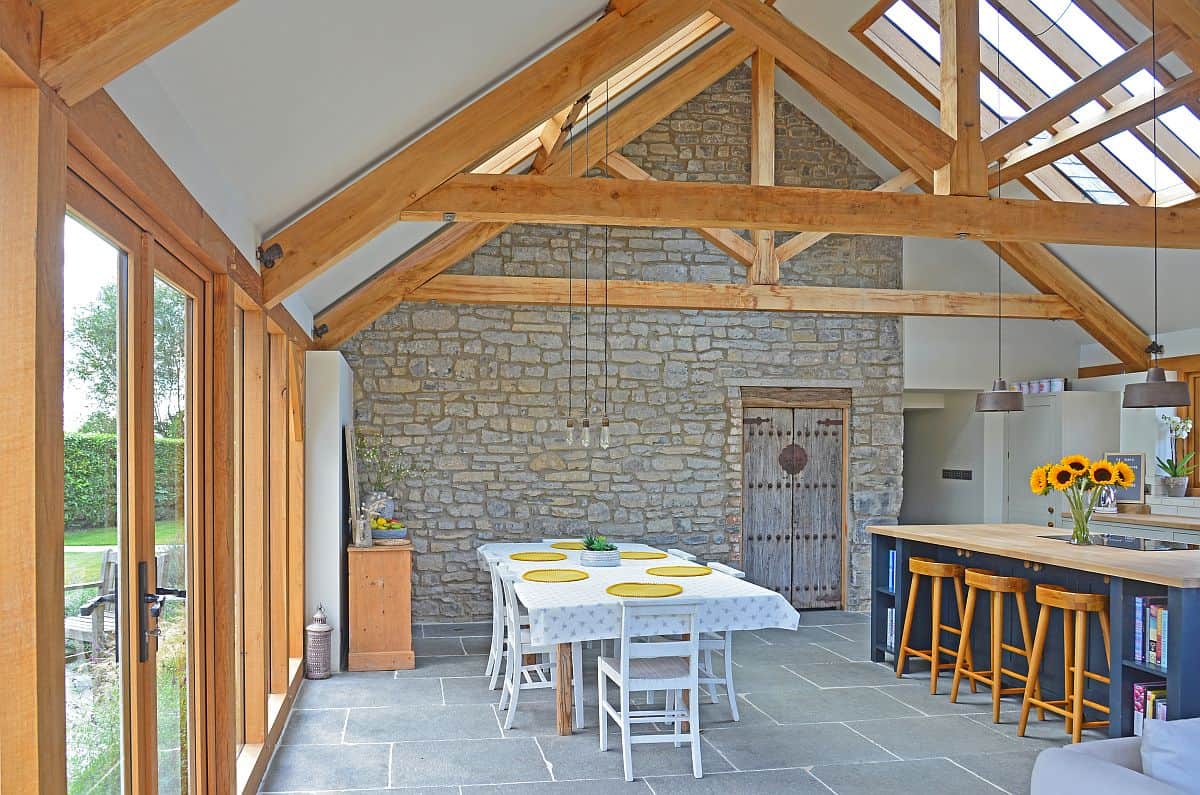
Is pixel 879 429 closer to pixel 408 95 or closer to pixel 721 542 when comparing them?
pixel 721 542

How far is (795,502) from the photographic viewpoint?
9055mm

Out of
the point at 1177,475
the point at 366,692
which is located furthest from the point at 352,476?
the point at 1177,475

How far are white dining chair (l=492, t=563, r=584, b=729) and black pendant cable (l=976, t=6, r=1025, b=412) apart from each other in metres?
3.21

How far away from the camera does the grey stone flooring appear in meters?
4.47

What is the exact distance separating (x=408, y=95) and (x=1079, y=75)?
5.17 m

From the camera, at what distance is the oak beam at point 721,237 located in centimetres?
813

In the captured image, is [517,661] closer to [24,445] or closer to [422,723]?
[422,723]

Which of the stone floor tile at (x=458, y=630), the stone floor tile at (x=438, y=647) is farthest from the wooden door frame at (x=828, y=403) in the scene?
the stone floor tile at (x=438, y=647)

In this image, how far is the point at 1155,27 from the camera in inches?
225

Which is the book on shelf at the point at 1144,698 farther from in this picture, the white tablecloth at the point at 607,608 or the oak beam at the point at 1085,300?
the oak beam at the point at 1085,300

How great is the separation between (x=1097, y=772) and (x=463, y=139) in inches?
140

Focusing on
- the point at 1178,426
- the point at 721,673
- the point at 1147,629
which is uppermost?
the point at 1178,426

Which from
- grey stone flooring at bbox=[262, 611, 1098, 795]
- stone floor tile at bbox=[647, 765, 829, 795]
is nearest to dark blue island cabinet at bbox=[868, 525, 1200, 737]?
grey stone flooring at bbox=[262, 611, 1098, 795]

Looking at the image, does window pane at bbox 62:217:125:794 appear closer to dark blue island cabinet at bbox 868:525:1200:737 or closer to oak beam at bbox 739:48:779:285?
dark blue island cabinet at bbox 868:525:1200:737
